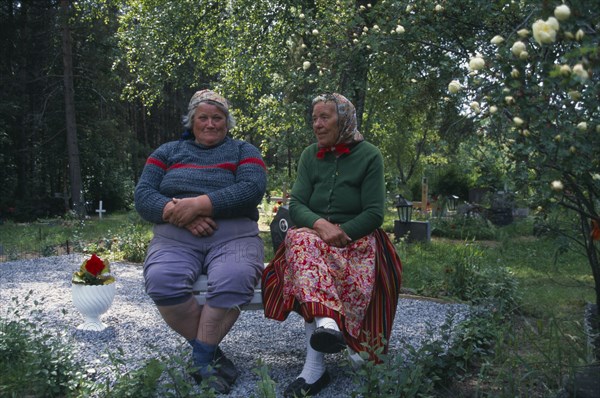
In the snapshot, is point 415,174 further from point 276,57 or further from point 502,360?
point 502,360

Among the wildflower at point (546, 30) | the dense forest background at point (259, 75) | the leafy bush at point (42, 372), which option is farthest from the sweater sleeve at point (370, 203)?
the wildflower at point (546, 30)

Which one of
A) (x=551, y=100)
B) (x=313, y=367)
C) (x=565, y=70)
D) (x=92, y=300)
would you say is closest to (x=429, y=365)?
(x=313, y=367)

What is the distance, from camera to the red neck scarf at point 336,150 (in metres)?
3.14

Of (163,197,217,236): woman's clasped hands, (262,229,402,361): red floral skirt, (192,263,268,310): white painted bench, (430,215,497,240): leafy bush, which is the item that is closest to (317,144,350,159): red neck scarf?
(262,229,402,361): red floral skirt

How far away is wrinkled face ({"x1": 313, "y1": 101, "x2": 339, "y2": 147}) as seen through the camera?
10.1 feet

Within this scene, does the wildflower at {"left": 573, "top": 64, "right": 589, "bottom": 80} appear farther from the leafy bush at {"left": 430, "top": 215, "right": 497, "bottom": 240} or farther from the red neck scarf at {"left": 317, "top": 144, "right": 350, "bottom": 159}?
the leafy bush at {"left": 430, "top": 215, "right": 497, "bottom": 240}

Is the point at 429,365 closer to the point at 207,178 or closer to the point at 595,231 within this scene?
the point at 595,231

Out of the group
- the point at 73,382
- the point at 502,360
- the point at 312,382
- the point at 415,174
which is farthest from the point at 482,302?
the point at 415,174

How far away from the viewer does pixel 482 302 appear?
396cm

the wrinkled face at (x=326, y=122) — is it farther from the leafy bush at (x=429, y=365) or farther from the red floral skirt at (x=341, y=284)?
the leafy bush at (x=429, y=365)

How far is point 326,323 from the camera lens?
8.43 feet

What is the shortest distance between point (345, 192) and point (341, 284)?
515 mm

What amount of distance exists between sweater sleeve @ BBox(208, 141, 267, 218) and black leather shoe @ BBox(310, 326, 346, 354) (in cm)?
91

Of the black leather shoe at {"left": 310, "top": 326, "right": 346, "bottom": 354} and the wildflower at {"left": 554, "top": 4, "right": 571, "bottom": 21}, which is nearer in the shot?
the wildflower at {"left": 554, "top": 4, "right": 571, "bottom": 21}
